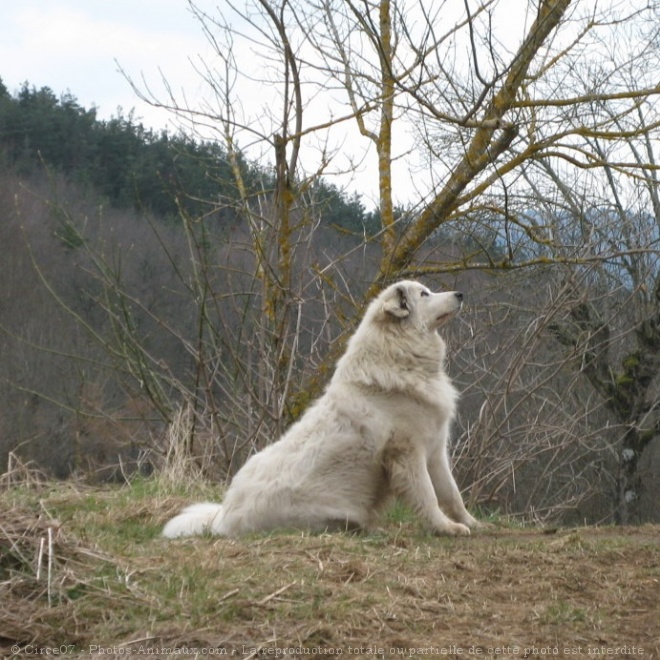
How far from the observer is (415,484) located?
710 cm

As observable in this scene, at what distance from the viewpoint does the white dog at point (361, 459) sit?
23.6 ft

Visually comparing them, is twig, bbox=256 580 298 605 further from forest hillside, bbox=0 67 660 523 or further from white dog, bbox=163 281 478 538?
forest hillside, bbox=0 67 660 523

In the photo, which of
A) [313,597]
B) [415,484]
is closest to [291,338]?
[415,484]

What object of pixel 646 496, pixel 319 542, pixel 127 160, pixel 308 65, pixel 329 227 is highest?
pixel 127 160

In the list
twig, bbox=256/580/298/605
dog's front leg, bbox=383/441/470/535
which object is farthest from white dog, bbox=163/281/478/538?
twig, bbox=256/580/298/605

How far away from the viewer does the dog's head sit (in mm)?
7887

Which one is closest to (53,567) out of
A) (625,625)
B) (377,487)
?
(625,625)

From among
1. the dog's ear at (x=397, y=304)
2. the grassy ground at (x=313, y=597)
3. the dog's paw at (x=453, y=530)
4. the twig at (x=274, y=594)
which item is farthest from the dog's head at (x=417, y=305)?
the twig at (x=274, y=594)

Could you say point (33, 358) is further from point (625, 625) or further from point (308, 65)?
point (625, 625)

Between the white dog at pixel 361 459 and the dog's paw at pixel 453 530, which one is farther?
the white dog at pixel 361 459

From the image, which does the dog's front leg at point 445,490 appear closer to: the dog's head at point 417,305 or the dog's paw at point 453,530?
the dog's paw at point 453,530

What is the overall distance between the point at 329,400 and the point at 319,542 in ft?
5.65

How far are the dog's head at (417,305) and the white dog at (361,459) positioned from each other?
54 mm

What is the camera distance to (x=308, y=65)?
10352 millimetres
